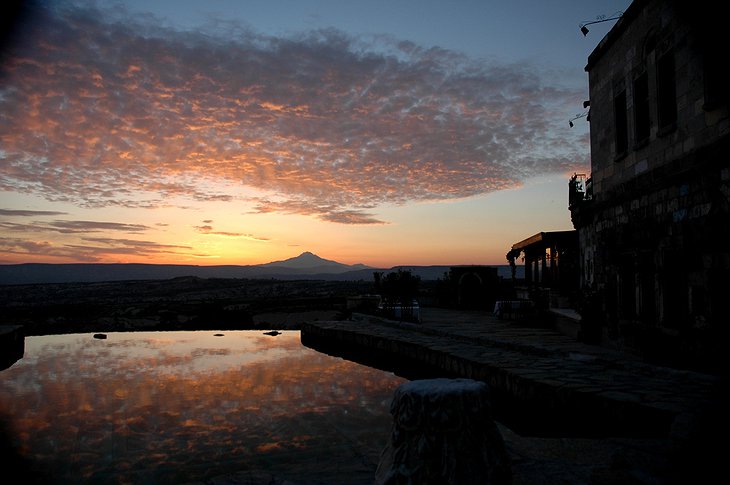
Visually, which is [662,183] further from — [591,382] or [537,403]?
[537,403]

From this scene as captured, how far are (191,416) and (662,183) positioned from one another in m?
8.58

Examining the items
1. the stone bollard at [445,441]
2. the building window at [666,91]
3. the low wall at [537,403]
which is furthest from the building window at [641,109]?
the stone bollard at [445,441]

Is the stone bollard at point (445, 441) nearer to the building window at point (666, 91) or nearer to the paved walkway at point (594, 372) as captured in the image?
the paved walkway at point (594, 372)

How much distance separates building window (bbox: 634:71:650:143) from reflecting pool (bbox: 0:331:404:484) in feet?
22.5

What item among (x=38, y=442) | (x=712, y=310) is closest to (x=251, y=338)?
(x=38, y=442)

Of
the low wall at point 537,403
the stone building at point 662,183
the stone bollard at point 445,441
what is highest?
the stone building at point 662,183

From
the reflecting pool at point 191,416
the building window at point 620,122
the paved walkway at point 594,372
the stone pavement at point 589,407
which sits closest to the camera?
the stone pavement at point 589,407

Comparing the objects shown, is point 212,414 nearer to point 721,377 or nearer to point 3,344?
point 721,377

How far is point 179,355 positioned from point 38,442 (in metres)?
6.82

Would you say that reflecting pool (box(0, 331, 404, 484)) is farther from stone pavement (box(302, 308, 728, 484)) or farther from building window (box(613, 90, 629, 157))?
building window (box(613, 90, 629, 157))

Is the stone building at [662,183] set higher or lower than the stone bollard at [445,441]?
higher

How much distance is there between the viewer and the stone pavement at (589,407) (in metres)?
3.65

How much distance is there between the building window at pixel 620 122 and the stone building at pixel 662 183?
2cm

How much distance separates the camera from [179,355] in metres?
12.8
